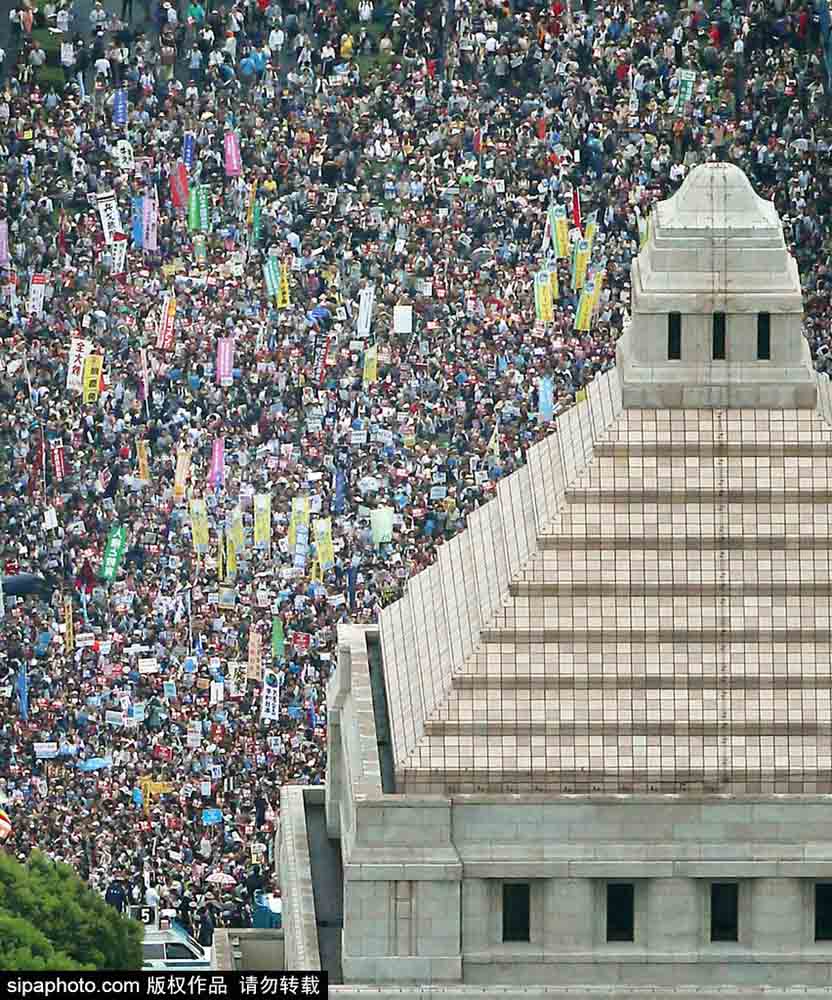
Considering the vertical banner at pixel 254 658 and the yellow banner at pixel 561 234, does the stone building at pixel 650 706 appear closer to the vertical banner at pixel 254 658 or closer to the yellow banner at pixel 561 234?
the vertical banner at pixel 254 658

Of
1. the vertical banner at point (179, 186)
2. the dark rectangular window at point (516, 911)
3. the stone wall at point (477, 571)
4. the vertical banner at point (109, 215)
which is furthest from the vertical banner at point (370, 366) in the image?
the dark rectangular window at point (516, 911)

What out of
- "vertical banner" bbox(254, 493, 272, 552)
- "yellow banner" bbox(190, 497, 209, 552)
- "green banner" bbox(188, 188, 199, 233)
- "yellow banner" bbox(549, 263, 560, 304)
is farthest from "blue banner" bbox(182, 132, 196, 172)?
"vertical banner" bbox(254, 493, 272, 552)

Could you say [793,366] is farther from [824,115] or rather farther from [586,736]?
[824,115]

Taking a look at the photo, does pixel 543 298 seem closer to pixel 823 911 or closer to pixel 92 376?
pixel 92 376

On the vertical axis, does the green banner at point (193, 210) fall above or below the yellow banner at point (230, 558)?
above

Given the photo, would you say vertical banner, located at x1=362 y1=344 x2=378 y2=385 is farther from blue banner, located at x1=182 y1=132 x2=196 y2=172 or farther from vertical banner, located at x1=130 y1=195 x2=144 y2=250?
blue banner, located at x1=182 y1=132 x2=196 y2=172

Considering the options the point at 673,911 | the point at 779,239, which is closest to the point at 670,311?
the point at 779,239
